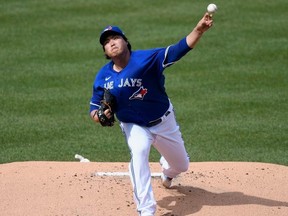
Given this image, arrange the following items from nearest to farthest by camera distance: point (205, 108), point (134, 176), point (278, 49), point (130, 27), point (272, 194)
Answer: point (134, 176), point (272, 194), point (205, 108), point (278, 49), point (130, 27)

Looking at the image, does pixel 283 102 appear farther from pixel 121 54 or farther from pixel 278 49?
pixel 121 54

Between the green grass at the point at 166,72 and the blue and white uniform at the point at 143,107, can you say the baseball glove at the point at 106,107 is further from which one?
the green grass at the point at 166,72

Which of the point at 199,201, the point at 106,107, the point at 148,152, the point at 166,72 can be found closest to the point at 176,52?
the point at 106,107

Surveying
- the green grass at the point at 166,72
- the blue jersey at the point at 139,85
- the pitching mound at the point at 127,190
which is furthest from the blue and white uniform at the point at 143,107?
the green grass at the point at 166,72

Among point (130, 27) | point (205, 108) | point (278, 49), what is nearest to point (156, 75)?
point (205, 108)

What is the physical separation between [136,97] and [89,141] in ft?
9.70

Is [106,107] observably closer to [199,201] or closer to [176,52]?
[176,52]

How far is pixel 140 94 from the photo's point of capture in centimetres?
648

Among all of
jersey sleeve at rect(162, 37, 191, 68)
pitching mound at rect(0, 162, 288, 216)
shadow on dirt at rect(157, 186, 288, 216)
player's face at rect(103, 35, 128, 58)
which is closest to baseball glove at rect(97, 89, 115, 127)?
player's face at rect(103, 35, 128, 58)

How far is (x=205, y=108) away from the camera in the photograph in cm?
1034

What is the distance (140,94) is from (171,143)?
1.92ft

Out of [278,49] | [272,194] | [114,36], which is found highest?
[114,36]

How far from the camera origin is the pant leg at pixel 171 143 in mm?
6660

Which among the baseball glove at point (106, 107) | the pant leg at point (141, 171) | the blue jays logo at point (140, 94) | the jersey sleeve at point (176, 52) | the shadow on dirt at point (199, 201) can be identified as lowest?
the shadow on dirt at point (199, 201)
